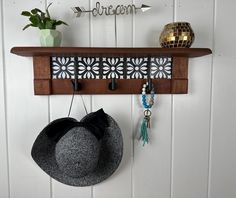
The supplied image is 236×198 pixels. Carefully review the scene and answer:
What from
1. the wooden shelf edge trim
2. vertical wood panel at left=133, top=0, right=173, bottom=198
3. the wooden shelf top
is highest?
the wooden shelf top

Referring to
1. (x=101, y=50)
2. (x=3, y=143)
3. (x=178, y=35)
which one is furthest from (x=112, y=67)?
(x=3, y=143)

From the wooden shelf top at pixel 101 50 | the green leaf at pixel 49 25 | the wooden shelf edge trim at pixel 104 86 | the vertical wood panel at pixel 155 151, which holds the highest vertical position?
the green leaf at pixel 49 25

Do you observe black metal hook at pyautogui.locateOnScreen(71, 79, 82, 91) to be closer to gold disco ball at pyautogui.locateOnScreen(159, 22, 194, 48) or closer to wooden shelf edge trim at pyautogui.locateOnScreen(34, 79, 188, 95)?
wooden shelf edge trim at pyautogui.locateOnScreen(34, 79, 188, 95)

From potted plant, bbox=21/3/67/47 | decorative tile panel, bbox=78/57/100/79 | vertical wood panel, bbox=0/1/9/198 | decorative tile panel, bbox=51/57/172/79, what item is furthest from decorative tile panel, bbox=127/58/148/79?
vertical wood panel, bbox=0/1/9/198

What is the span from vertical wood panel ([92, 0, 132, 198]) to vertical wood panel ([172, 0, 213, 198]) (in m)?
0.16

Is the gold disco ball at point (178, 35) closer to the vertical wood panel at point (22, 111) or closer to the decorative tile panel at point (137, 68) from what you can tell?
the decorative tile panel at point (137, 68)

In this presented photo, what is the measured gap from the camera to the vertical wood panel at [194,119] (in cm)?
68

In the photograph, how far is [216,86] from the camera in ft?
2.31

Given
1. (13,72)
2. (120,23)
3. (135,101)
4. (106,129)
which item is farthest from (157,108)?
(13,72)

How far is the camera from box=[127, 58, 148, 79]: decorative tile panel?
66 cm

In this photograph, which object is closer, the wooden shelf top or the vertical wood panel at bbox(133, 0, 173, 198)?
the wooden shelf top

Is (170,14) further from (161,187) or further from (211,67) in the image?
(161,187)

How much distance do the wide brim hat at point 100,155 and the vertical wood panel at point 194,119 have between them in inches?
8.3

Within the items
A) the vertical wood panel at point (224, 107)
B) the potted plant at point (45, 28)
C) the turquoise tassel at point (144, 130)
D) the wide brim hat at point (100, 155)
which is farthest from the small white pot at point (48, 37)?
the vertical wood panel at point (224, 107)
